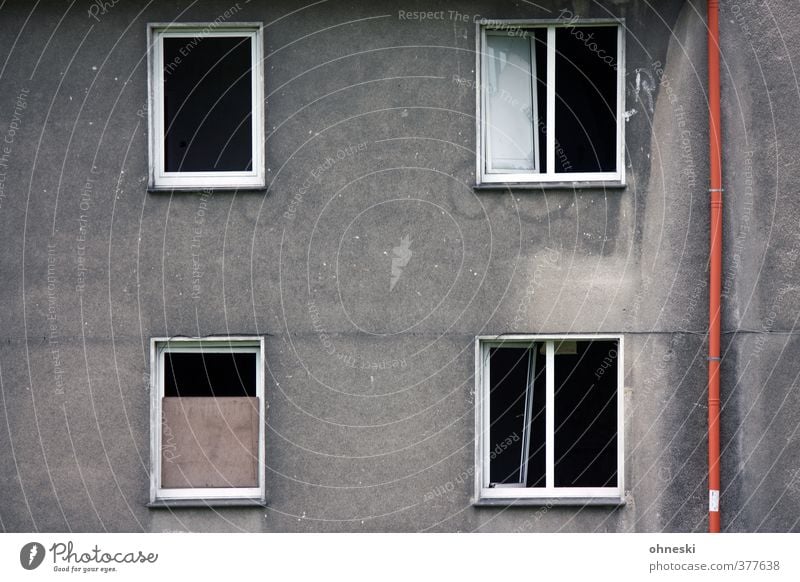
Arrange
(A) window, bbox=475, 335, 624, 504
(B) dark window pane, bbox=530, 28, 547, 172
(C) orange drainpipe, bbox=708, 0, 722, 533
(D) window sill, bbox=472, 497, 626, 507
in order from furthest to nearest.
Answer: (B) dark window pane, bbox=530, 28, 547, 172 < (A) window, bbox=475, 335, 624, 504 < (D) window sill, bbox=472, 497, 626, 507 < (C) orange drainpipe, bbox=708, 0, 722, 533

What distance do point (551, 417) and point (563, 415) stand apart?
13 cm

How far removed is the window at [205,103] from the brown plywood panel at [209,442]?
2.15 meters

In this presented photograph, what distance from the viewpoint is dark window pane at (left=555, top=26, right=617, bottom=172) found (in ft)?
37.6

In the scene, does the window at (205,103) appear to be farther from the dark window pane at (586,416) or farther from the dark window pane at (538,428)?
the dark window pane at (586,416)

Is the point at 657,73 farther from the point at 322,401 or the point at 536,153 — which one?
the point at 322,401

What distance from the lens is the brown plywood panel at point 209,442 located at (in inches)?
449

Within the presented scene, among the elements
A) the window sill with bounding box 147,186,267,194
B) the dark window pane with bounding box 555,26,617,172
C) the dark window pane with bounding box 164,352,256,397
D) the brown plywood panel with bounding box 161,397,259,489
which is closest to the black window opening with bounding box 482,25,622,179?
the dark window pane with bounding box 555,26,617,172

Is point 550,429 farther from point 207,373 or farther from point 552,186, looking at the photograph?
point 207,373

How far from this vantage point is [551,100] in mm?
11484

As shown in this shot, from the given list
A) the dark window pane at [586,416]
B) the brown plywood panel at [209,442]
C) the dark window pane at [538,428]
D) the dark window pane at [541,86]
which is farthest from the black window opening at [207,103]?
the dark window pane at [586,416]

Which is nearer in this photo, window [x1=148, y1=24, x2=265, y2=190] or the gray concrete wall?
the gray concrete wall

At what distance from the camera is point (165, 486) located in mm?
11453

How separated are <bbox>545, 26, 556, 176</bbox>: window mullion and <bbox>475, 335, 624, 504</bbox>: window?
5.69ft

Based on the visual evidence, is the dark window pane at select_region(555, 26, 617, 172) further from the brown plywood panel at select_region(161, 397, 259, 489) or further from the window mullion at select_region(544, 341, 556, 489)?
the brown plywood panel at select_region(161, 397, 259, 489)
